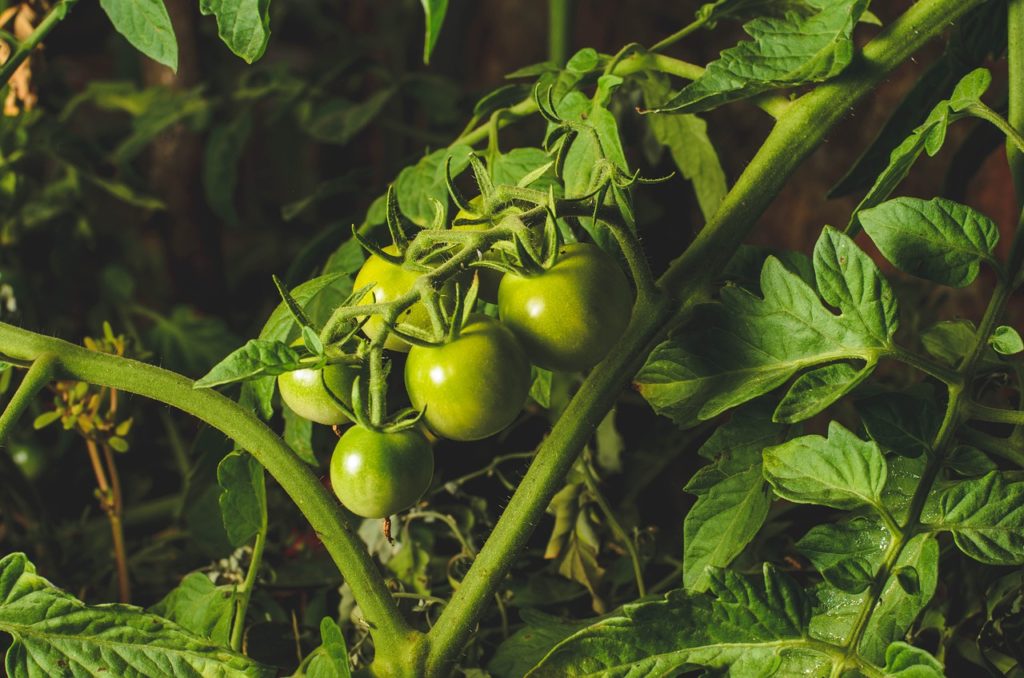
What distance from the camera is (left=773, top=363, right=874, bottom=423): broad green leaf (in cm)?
51

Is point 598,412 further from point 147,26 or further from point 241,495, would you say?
point 147,26

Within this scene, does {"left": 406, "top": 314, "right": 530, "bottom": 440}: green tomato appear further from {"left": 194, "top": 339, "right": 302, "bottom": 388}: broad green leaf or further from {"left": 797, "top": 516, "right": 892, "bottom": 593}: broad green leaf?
{"left": 797, "top": 516, "right": 892, "bottom": 593}: broad green leaf

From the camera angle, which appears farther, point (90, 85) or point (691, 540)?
point (90, 85)

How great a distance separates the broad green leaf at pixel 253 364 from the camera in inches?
17.7

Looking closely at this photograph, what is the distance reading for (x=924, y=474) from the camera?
514 millimetres

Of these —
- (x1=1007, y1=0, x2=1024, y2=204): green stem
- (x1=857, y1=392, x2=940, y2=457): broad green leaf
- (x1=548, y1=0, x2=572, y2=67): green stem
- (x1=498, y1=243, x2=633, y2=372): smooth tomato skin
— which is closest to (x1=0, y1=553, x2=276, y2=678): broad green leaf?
(x1=498, y1=243, x2=633, y2=372): smooth tomato skin

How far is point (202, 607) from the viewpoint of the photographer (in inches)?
25.3

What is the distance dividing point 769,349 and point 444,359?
0.63ft

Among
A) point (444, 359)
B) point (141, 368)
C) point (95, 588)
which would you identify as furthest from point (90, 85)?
point (444, 359)

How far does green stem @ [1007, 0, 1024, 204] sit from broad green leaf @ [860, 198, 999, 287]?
0.06 m

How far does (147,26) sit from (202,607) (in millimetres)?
374

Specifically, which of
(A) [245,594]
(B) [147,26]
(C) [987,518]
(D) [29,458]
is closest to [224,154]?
(D) [29,458]

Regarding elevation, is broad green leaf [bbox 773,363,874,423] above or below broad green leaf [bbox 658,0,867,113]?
below

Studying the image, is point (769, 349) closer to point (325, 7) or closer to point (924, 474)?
point (924, 474)
